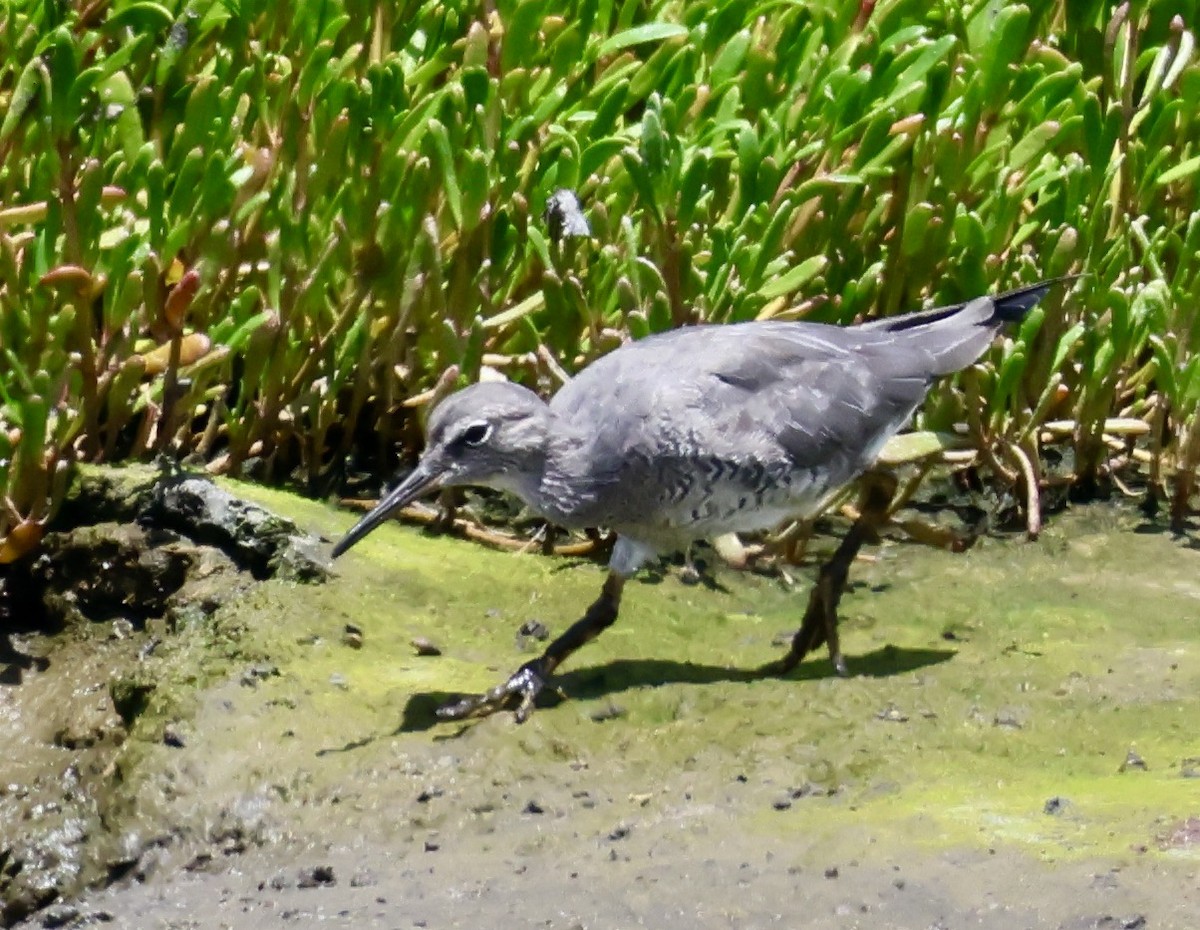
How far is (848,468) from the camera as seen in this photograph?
Answer: 486 cm

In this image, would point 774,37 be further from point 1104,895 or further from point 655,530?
point 1104,895

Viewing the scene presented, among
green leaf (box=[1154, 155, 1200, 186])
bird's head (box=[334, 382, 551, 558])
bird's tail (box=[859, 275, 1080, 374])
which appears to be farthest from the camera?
green leaf (box=[1154, 155, 1200, 186])

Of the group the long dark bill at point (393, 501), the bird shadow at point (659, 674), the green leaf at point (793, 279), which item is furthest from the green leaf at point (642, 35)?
the bird shadow at point (659, 674)

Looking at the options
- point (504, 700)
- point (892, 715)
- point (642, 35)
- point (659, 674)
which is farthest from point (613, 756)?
point (642, 35)

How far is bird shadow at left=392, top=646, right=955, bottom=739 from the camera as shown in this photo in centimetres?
431

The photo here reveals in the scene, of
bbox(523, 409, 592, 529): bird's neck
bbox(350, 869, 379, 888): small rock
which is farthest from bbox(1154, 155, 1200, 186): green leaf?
bbox(350, 869, 379, 888): small rock

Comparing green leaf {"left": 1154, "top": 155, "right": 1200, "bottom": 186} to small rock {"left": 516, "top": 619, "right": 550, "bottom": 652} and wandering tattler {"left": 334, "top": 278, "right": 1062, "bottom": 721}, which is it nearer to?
wandering tattler {"left": 334, "top": 278, "right": 1062, "bottom": 721}

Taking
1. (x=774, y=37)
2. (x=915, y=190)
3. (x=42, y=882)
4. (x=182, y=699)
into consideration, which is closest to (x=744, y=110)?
(x=774, y=37)

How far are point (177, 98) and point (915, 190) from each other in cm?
226

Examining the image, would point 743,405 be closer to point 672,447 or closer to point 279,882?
point 672,447

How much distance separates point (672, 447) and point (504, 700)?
751 millimetres

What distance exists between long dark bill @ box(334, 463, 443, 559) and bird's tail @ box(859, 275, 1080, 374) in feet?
4.60

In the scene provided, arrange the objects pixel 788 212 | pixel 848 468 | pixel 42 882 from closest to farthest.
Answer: pixel 42 882 < pixel 848 468 < pixel 788 212

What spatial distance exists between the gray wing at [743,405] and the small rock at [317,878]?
1.29 metres
